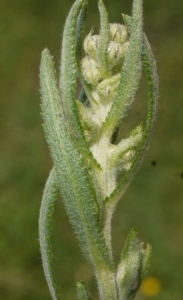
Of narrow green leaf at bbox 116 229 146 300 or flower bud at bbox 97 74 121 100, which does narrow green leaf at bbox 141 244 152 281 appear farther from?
flower bud at bbox 97 74 121 100

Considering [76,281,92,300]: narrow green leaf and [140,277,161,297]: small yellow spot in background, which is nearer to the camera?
[76,281,92,300]: narrow green leaf

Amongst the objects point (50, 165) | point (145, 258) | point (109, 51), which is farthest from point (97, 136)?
point (50, 165)

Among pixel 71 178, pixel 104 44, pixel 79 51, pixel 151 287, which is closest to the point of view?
pixel 71 178

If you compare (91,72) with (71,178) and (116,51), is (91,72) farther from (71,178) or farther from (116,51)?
(71,178)

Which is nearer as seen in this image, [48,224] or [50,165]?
[48,224]

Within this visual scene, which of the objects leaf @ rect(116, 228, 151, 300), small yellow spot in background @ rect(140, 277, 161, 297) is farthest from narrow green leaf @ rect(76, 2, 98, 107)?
small yellow spot in background @ rect(140, 277, 161, 297)

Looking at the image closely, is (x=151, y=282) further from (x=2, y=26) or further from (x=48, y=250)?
(x=2, y=26)

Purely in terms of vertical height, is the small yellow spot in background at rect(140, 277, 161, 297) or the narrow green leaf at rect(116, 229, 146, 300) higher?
the narrow green leaf at rect(116, 229, 146, 300)

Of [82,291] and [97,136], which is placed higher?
[97,136]
